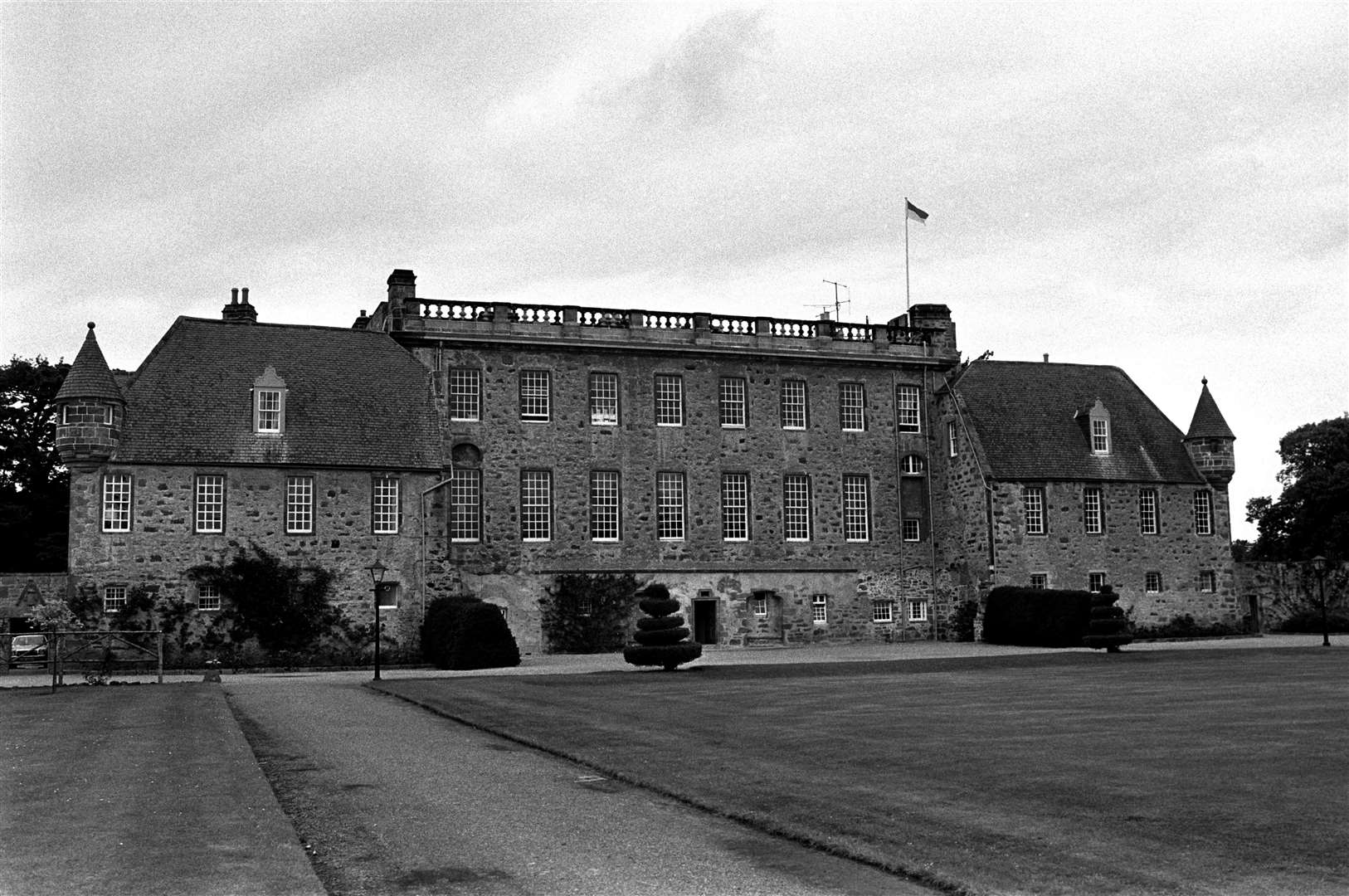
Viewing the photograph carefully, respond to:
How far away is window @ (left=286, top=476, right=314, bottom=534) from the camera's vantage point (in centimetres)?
4156

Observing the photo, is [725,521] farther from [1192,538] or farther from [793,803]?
[793,803]

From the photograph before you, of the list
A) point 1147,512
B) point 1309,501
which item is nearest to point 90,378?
point 1147,512

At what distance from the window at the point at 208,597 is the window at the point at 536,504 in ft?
33.5

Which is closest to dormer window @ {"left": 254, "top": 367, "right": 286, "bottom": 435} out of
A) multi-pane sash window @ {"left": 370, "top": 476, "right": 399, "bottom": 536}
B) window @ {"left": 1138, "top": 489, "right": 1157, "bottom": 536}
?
multi-pane sash window @ {"left": 370, "top": 476, "right": 399, "bottom": 536}

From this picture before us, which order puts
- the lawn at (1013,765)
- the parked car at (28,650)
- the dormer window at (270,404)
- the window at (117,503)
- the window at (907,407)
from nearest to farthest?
1. the lawn at (1013,765)
2. the parked car at (28,650)
3. the window at (117,503)
4. the dormer window at (270,404)
5. the window at (907,407)

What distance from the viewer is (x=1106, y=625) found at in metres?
41.1

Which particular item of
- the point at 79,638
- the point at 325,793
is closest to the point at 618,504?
the point at 79,638

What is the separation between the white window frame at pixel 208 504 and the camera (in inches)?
1599

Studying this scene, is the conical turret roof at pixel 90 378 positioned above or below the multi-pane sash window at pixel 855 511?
above

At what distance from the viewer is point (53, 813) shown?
40.4 ft

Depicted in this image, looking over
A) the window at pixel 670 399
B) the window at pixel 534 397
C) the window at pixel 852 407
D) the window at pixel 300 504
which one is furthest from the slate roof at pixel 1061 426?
the window at pixel 300 504

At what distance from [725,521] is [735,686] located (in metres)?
20.2

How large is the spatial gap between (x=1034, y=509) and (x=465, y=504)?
2041 centimetres

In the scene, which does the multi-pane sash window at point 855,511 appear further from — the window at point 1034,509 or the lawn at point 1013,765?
the lawn at point 1013,765
